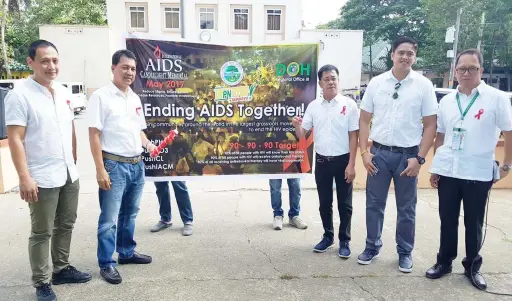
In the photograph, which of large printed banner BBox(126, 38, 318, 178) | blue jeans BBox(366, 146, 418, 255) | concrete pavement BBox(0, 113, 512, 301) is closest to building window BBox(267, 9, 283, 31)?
concrete pavement BBox(0, 113, 512, 301)

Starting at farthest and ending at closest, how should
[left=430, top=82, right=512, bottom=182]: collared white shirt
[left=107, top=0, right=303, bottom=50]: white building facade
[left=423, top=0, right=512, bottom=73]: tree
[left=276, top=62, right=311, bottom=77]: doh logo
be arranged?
1. [left=107, top=0, right=303, bottom=50]: white building facade
2. [left=423, top=0, right=512, bottom=73]: tree
3. [left=276, top=62, right=311, bottom=77]: doh logo
4. [left=430, top=82, right=512, bottom=182]: collared white shirt

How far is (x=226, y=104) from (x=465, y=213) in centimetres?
249

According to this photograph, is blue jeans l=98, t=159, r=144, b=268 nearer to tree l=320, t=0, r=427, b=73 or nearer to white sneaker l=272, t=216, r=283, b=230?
white sneaker l=272, t=216, r=283, b=230

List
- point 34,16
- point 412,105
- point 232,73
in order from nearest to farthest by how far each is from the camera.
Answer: point 412,105 < point 232,73 < point 34,16

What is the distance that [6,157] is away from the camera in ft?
19.2

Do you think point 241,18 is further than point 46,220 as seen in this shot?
Yes

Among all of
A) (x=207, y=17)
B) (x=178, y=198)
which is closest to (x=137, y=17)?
(x=207, y=17)

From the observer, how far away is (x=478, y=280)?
325cm

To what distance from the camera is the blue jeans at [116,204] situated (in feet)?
10.6

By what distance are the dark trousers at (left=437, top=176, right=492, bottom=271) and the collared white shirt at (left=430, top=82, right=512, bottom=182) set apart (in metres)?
0.09

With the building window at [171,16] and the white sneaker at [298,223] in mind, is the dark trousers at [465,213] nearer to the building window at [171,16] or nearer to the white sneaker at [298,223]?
the white sneaker at [298,223]

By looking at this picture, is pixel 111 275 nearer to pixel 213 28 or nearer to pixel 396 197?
pixel 396 197

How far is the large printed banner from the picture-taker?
4.12 meters

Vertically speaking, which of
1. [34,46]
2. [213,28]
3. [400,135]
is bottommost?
[400,135]
